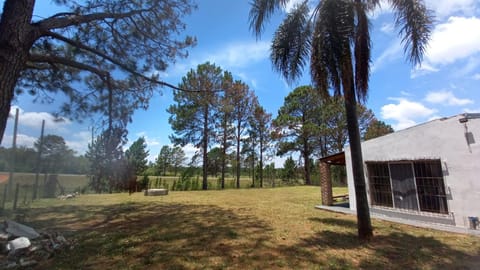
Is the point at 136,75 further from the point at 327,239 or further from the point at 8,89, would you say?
the point at 327,239

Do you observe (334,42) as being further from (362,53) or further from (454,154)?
(454,154)

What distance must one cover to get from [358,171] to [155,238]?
4925mm

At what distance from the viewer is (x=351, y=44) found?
5.28 metres

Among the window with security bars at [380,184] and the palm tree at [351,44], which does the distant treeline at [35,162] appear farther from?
the window with security bars at [380,184]

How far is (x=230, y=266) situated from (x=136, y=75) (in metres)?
5.41

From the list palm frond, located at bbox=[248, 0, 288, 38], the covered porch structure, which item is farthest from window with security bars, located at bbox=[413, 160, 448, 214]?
palm frond, located at bbox=[248, 0, 288, 38]

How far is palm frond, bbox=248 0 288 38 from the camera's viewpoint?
18.8 feet

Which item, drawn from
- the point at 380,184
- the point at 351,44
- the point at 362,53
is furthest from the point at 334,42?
the point at 380,184

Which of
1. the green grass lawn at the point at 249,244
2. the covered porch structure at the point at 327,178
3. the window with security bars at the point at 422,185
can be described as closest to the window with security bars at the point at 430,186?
the window with security bars at the point at 422,185

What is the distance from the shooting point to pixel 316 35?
529cm

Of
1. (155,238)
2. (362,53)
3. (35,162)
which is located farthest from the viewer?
(35,162)

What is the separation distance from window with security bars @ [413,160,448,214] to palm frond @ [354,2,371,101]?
3.63m

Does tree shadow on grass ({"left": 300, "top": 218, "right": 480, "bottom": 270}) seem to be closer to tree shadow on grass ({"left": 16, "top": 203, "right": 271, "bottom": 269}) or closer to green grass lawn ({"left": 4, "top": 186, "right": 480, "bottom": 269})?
green grass lawn ({"left": 4, "top": 186, "right": 480, "bottom": 269})

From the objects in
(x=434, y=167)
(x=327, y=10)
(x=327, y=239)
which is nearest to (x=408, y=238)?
(x=327, y=239)
